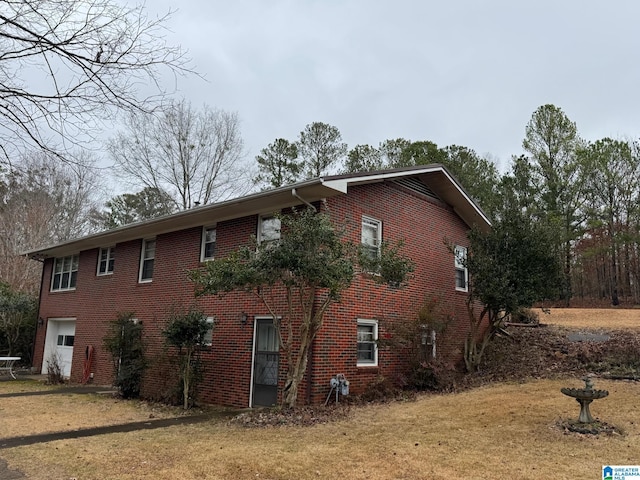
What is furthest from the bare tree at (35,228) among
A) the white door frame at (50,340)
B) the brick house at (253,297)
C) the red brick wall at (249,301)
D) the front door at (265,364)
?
Answer: the front door at (265,364)

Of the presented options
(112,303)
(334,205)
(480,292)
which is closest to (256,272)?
(334,205)

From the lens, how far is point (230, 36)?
4.83 m

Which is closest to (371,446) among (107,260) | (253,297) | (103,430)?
(103,430)

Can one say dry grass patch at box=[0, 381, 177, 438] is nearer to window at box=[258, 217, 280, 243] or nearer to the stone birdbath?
window at box=[258, 217, 280, 243]

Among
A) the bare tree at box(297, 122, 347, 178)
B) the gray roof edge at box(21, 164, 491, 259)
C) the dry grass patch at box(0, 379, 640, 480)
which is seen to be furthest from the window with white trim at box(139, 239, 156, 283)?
the bare tree at box(297, 122, 347, 178)

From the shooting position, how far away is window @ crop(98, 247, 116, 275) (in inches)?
672

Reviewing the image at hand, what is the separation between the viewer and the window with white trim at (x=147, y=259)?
15.3 meters

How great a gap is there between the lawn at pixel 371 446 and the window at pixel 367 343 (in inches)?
71.3

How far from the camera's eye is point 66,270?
19516 millimetres

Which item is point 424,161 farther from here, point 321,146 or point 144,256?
point 144,256

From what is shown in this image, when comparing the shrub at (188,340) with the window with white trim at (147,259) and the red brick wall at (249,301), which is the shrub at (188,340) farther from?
the window with white trim at (147,259)

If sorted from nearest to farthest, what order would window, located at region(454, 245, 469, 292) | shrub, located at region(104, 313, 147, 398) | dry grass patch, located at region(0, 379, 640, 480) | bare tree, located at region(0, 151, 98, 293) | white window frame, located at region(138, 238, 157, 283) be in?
dry grass patch, located at region(0, 379, 640, 480)
shrub, located at region(104, 313, 147, 398)
white window frame, located at region(138, 238, 157, 283)
window, located at region(454, 245, 469, 292)
bare tree, located at region(0, 151, 98, 293)

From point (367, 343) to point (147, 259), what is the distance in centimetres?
766

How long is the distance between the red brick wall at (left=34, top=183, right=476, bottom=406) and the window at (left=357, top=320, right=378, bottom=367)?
176mm
